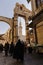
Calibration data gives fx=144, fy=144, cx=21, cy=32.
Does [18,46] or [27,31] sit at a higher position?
[27,31]

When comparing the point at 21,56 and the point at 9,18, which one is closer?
the point at 21,56

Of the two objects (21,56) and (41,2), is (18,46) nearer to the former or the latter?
(21,56)

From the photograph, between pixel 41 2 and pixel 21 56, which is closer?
pixel 21 56

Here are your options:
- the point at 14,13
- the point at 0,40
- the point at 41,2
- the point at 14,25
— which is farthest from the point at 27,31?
the point at 41,2

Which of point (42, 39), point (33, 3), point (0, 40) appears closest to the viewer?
point (42, 39)

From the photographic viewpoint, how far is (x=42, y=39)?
1472 cm

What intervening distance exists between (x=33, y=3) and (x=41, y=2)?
307 centimetres

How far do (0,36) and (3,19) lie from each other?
606 inches

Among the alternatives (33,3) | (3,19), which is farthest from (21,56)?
(3,19)

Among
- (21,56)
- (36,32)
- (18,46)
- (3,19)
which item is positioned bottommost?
(21,56)

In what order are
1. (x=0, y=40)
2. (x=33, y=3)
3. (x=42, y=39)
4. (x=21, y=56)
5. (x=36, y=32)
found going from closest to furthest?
1. (x=21, y=56)
2. (x=42, y=39)
3. (x=36, y=32)
4. (x=33, y=3)
5. (x=0, y=40)

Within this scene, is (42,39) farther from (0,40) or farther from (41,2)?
(0,40)

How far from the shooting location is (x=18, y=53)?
37.0 ft

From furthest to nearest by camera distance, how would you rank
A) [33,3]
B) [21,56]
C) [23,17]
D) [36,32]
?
[23,17]
[33,3]
[36,32]
[21,56]
